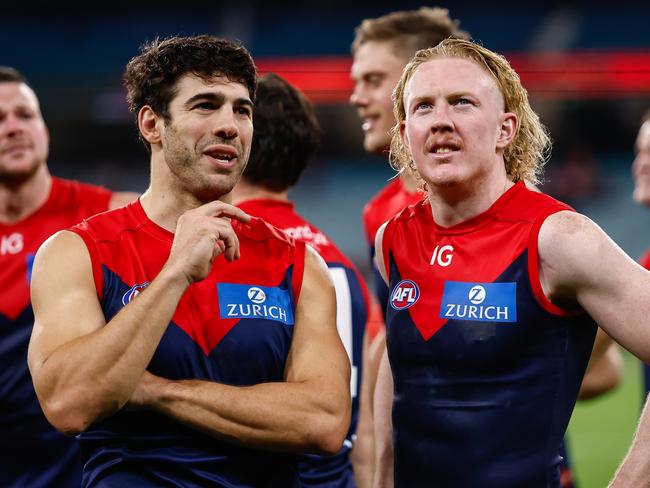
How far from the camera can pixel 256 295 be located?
10.8 ft

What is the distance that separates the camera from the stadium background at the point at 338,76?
1881 cm

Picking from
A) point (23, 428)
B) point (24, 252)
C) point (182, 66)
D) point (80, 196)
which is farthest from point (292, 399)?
point (80, 196)

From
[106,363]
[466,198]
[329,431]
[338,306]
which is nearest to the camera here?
[106,363]

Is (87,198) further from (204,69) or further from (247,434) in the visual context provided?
Result: (247,434)

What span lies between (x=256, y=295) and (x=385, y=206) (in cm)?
242

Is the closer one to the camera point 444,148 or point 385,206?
point 444,148

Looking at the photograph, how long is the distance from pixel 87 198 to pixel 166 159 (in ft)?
5.86

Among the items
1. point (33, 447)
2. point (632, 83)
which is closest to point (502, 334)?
point (33, 447)

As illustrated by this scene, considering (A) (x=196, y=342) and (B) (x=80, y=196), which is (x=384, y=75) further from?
(A) (x=196, y=342)

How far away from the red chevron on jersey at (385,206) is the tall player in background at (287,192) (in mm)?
831

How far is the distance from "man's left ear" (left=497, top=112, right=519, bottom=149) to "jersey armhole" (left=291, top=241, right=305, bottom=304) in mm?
744

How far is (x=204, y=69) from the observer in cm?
337

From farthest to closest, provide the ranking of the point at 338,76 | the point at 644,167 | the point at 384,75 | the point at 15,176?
the point at 338,76, the point at 644,167, the point at 384,75, the point at 15,176

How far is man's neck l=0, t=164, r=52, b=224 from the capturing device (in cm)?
500
